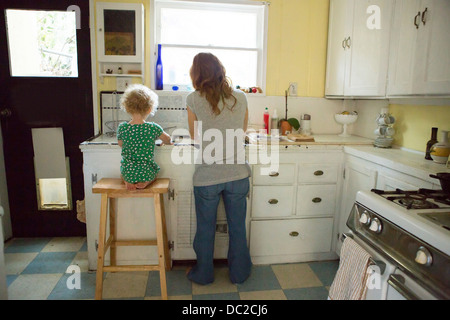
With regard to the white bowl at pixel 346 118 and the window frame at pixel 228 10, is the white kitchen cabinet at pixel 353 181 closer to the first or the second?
the white bowl at pixel 346 118

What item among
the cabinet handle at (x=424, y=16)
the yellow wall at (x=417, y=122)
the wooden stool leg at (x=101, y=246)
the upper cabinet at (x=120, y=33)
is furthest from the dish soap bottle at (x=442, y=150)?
the upper cabinet at (x=120, y=33)

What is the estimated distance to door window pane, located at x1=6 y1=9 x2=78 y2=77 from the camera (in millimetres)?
2678

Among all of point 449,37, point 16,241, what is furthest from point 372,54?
point 16,241

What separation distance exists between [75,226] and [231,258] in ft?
5.09

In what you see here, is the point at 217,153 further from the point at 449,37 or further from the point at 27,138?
the point at 27,138

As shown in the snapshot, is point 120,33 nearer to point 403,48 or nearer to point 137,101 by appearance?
point 137,101

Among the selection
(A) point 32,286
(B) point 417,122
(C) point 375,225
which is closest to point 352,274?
(C) point 375,225

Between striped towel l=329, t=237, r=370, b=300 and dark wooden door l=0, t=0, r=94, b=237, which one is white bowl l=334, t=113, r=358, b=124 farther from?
dark wooden door l=0, t=0, r=94, b=237

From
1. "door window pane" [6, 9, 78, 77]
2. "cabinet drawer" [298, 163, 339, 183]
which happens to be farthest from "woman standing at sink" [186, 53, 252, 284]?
"door window pane" [6, 9, 78, 77]

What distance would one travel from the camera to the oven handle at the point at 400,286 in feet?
3.66

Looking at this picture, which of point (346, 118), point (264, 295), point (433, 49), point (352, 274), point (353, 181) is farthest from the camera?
point (346, 118)

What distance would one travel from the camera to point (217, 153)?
2.04m

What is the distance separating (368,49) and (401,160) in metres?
0.87

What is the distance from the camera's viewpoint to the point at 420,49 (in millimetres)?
1927
